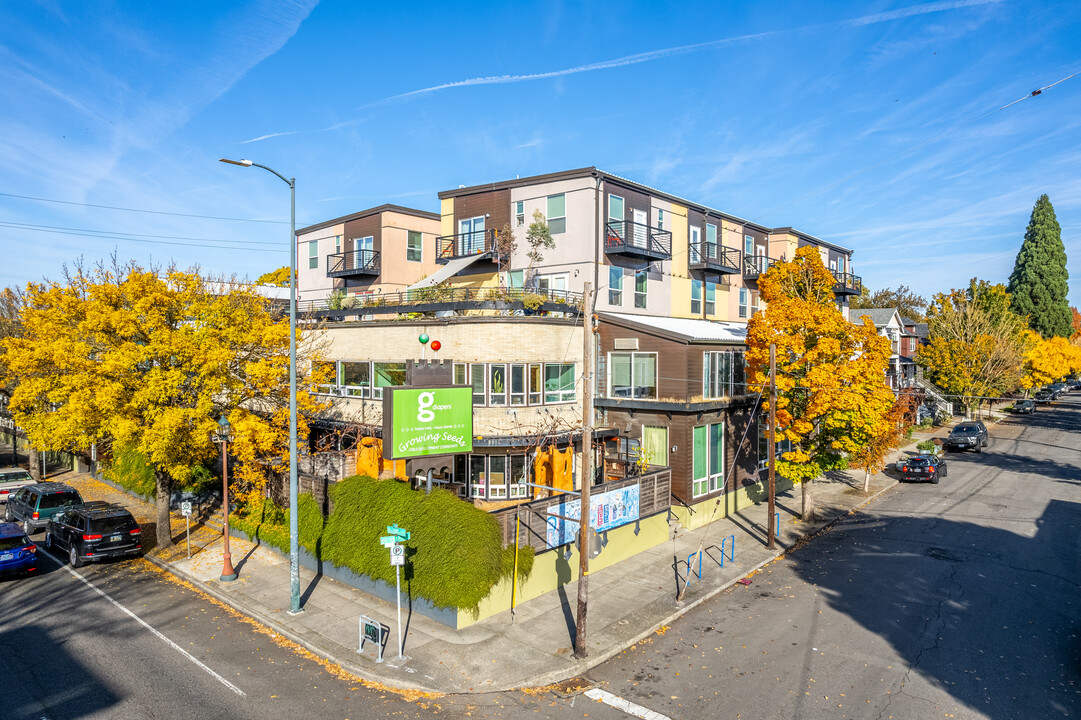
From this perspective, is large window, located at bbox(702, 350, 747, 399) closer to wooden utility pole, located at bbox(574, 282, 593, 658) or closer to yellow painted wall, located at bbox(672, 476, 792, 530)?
yellow painted wall, located at bbox(672, 476, 792, 530)

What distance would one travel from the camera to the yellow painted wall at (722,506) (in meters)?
23.9

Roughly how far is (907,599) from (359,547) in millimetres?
15802

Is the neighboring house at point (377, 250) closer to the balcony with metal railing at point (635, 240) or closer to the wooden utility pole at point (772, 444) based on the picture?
the balcony with metal railing at point (635, 240)

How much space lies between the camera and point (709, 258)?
1302 inches

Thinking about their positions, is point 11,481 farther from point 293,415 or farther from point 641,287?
point 641,287

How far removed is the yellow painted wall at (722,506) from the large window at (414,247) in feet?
66.2

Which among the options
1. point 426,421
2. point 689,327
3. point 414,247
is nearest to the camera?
point 426,421

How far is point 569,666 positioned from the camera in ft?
43.5

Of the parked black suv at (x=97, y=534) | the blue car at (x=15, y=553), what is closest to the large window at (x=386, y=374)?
the parked black suv at (x=97, y=534)

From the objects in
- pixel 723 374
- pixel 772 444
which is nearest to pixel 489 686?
pixel 772 444

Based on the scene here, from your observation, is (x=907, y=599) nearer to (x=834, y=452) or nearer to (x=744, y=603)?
(x=744, y=603)

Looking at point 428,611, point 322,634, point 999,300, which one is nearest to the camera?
point 322,634

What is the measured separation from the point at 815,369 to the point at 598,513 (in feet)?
32.8

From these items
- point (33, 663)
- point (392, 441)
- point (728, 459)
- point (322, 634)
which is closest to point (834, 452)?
A: point (728, 459)
